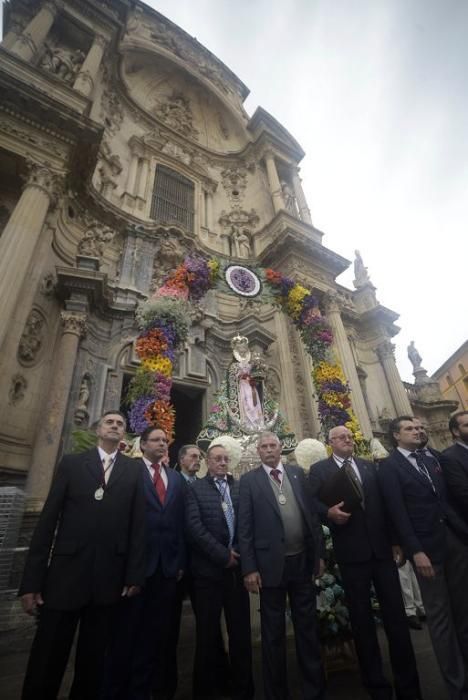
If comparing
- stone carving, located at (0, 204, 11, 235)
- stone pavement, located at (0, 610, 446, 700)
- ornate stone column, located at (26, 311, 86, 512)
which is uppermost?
stone carving, located at (0, 204, 11, 235)

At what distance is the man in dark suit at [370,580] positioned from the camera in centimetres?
240

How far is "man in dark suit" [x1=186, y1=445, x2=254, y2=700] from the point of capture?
8.22ft

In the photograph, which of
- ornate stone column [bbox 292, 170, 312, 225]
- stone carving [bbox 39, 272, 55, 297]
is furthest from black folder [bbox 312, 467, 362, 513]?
ornate stone column [bbox 292, 170, 312, 225]

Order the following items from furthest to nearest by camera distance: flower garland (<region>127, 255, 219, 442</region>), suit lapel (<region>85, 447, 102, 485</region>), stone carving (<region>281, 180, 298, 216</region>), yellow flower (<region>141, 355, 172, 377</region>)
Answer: stone carving (<region>281, 180, 298, 216</region>)
yellow flower (<region>141, 355, 172, 377</region>)
flower garland (<region>127, 255, 219, 442</region>)
suit lapel (<region>85, 447, 102, 485</region>)

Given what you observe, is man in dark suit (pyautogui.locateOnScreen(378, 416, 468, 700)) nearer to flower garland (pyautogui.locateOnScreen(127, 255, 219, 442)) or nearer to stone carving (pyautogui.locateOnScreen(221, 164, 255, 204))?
flower garland (pyautogui.locateOnScreen(127, 255, 219, 442))

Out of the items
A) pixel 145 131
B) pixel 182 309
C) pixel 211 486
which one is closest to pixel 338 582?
pixel 211 486

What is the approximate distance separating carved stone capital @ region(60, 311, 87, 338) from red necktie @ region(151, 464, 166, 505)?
6008 mm

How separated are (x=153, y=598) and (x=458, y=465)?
2.80 meters

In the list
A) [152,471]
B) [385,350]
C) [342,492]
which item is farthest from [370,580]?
[385,350]

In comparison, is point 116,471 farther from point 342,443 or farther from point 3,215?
point 3,215

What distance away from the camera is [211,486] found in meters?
3.18

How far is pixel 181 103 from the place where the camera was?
1836 centimetres

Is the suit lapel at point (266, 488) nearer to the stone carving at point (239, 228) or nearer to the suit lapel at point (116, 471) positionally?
the suit lapel at point (116, 471)

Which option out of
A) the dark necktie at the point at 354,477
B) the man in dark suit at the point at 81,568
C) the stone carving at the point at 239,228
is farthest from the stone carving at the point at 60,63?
the dark necktie at the point at 354,477
